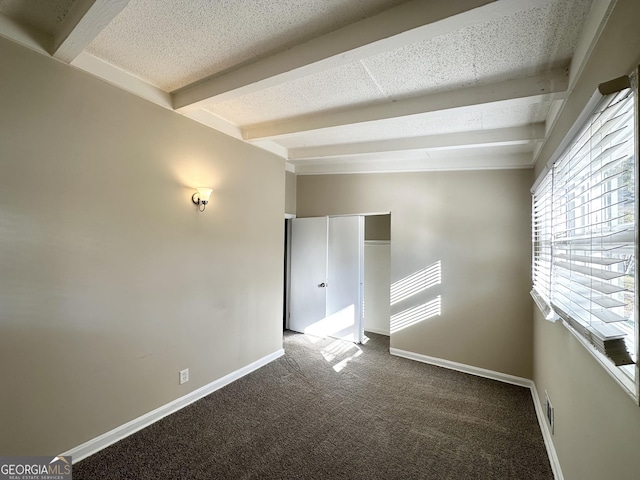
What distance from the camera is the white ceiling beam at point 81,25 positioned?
4.62 feet

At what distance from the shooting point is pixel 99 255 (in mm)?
2094

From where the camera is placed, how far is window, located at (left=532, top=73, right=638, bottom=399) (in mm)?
950

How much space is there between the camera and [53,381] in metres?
1.88

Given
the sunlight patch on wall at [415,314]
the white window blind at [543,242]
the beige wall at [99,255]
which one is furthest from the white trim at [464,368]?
the beige wall at [99,255]

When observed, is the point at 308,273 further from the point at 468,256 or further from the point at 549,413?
the point at 549,413

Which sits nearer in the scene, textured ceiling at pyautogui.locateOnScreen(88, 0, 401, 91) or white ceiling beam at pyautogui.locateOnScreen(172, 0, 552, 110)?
white ceiling beam at pyautogui.locateOnScreen(172, 0, 552, 110)

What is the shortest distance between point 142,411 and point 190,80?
2.65 metres

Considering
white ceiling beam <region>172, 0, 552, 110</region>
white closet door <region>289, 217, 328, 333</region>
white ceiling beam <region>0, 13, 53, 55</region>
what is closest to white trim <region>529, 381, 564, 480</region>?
white ceiling beam <region>172, 0, 552, 110</region>

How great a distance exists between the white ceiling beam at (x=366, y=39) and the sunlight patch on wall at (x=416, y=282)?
283 centimetres

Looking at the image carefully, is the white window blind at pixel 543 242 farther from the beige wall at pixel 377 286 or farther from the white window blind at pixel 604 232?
Result: the beige wall at pixel 377 286

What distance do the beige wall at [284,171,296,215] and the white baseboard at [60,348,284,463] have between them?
237 cm

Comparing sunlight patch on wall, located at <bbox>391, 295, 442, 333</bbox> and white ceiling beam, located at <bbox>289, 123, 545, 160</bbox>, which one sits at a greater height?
white ceiling beam, located at <bbox>289, 123, 545, 160</bbox>

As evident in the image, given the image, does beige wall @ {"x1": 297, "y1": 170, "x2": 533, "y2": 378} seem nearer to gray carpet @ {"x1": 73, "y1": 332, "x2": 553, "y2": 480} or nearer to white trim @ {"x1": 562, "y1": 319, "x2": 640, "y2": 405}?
gray carpet @ {"x1": 73, "y1": 332, "x2": 553, "y2": 480}

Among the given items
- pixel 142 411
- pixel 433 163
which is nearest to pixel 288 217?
pixel 433 163
